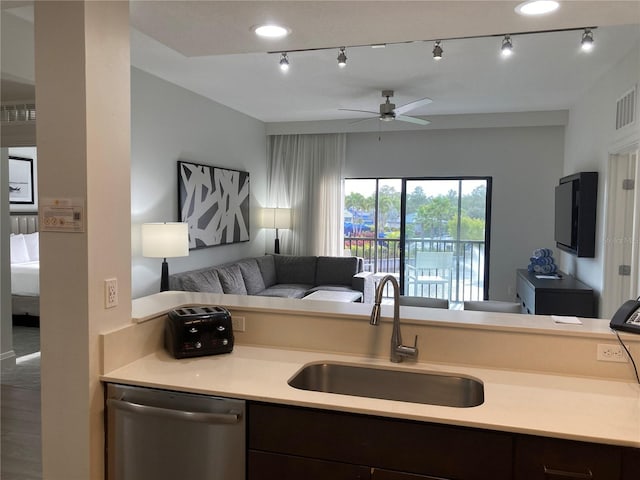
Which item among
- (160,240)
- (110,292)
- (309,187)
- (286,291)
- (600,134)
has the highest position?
(600,134)

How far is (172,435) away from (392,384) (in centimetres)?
90

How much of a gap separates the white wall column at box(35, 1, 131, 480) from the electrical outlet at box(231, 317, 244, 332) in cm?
60

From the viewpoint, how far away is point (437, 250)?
6973mm

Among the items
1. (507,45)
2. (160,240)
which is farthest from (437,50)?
(160,240)

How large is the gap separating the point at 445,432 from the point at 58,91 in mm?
1831

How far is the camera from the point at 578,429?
1.44 meters

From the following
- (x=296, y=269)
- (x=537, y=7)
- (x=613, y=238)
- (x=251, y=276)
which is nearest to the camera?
(x=537, y=7)

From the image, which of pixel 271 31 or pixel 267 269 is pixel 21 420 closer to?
pixel 271 31

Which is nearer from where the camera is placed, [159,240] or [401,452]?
[401,452]

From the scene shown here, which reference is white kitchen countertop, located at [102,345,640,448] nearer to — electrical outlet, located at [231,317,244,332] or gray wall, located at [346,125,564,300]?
electrical outlet, located at [231,317,244,332]

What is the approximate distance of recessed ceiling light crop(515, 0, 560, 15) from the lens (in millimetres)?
1971

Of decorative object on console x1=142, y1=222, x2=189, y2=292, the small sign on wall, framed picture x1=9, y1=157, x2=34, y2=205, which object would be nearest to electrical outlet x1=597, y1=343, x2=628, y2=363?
the small sign on wall

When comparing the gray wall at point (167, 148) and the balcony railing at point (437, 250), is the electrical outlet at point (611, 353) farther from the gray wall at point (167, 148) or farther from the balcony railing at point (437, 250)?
the balcony railing at point (437, 250)

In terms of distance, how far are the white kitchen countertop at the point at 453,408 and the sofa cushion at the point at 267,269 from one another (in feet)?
13.9
